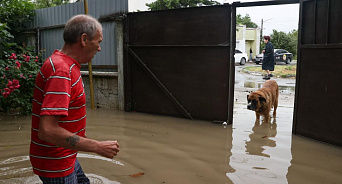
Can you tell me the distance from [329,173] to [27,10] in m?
10.4

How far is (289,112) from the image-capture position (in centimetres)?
809

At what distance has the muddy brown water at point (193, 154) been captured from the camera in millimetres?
3973

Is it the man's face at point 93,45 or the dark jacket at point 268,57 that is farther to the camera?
the dark jacket at point 268,57

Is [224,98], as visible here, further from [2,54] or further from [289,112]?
[2,54]

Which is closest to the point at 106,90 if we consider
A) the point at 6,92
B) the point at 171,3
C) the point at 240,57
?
the point at 6,92

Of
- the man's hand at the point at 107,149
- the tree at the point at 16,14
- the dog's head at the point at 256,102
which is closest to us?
the man's hand at the point at 107,149

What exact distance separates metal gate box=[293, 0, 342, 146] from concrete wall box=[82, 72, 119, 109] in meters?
4.80

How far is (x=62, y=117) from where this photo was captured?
6.18 feet

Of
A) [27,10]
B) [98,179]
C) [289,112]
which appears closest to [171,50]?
[289,112]

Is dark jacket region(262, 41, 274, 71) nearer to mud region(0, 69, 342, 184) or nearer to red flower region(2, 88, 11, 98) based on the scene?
mud region(0, 69, 342, 184)

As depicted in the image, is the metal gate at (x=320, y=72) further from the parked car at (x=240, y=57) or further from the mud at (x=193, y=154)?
the parked car at (x=240, y=57)

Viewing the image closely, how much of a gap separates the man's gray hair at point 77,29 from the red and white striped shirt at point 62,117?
12 cm

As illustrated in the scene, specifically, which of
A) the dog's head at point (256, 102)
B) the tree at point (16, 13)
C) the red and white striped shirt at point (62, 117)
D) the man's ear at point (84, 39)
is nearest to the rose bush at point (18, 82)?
the tree at point (16, 13)

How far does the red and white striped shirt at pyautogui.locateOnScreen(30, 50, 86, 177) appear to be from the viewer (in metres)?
1.80
